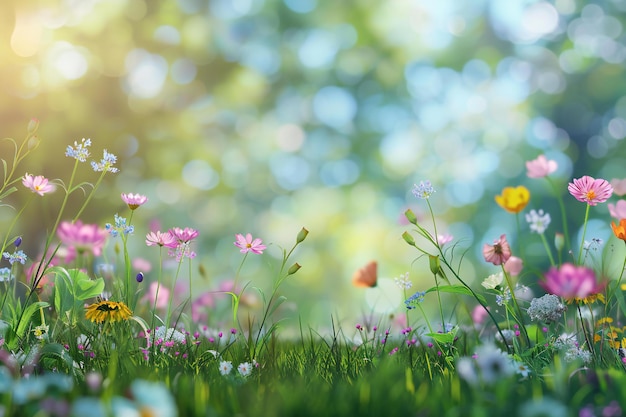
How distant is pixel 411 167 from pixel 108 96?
557 cm

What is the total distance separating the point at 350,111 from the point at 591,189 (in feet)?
30.7

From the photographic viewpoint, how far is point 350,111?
11555 mm

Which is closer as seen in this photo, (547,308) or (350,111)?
(547,308)

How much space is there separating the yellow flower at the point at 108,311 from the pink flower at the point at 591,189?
1693 mm

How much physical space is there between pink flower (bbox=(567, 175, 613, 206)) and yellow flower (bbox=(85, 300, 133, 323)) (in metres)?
1.69

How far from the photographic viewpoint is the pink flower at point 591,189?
2.34m

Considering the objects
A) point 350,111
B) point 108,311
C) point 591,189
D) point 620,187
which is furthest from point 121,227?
point 350,111

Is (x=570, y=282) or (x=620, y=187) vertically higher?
(x=620, y=187)

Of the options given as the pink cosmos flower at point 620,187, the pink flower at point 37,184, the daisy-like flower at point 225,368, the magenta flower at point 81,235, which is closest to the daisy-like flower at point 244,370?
the daisy-like flower at point 225,368

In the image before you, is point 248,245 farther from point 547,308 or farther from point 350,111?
point 350,111

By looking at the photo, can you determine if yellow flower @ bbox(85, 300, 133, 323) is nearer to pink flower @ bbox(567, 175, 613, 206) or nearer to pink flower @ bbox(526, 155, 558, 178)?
pink flower @ bbox(567, 175, 613, 206)

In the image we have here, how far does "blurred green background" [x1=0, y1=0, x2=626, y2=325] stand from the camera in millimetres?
9555

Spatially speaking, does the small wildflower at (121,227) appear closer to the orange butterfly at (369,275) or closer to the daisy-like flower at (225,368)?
the daisy-like flower at (225,368)

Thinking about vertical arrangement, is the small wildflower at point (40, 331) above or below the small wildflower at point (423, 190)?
below
